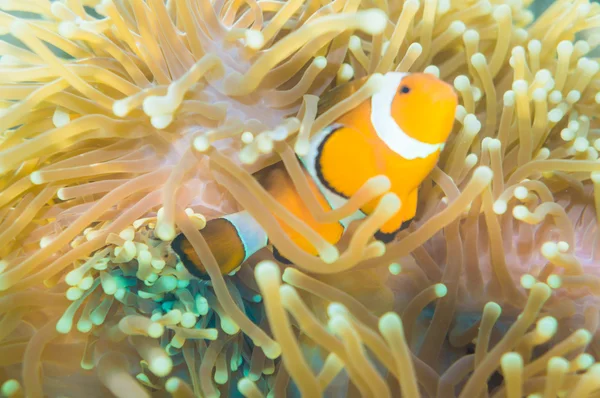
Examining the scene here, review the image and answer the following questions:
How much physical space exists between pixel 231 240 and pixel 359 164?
0.80ft

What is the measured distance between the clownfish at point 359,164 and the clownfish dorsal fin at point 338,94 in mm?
15

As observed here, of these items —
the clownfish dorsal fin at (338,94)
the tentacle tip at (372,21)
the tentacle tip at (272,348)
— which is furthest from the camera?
the clownfish dorsal fin at (338,94)

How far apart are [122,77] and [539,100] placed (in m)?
0.79

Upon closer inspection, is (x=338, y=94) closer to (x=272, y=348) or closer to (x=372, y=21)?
(x=372, y=21)

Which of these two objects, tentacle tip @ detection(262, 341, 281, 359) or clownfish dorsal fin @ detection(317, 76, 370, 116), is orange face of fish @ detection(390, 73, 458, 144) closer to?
clownfish dorsal fin @ detection(317, 76, 370, 116)

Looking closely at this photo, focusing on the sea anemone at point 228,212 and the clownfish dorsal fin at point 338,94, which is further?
the clownfish dorsal fin at point 338,94

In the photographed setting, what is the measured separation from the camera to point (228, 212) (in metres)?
0.90

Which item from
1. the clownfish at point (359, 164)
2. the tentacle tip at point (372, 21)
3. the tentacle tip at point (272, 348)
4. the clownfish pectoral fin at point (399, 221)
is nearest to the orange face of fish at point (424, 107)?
the clownfish at point (359, 164)

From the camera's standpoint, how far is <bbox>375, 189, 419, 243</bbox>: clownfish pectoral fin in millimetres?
808

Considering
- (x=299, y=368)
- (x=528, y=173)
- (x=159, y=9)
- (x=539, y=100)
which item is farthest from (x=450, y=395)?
(x=159, y=9)

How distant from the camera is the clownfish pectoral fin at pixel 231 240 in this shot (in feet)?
2.60

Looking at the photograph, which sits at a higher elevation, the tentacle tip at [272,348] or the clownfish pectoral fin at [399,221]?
the clownfish pectoral fin at [399,221]

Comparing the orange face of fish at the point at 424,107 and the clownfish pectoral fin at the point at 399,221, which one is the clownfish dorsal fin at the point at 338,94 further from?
the clownfish pectoral fin at the point at 399,221

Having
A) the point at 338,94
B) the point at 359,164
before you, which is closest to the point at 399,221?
the point at 359,164
